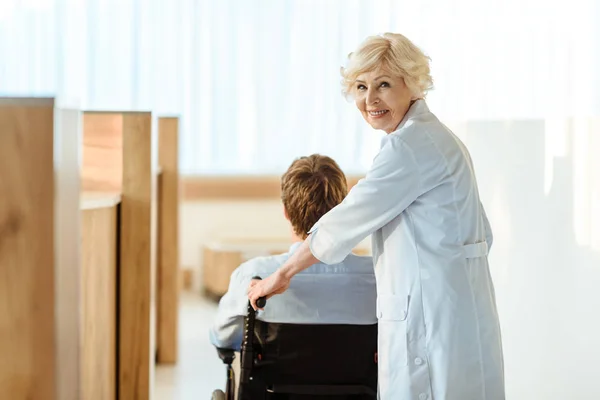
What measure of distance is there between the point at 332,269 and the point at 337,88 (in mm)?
4264

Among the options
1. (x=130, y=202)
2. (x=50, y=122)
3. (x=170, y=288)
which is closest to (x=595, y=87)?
(x=170, y=288)

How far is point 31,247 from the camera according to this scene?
4.44 feet

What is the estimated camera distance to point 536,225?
2.97m

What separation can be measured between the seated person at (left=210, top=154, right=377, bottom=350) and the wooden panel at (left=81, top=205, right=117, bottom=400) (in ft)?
1.33

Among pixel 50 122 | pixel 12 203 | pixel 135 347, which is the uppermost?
pixel 50 122

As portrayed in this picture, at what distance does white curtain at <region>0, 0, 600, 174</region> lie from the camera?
6191 millimetres

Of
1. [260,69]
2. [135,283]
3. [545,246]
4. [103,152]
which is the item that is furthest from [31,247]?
[260,69]

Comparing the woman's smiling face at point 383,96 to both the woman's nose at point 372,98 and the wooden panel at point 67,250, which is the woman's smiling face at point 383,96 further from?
the wooden panel at point 67,250

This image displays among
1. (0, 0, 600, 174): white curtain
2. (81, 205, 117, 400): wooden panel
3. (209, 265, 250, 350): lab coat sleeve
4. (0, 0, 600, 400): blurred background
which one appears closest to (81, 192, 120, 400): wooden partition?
(81, 205, 117, 400): wooden panel

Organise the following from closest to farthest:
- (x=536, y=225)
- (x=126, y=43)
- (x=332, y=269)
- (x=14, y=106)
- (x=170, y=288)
Result: (x=14, y=106)
(x=332, y=269)
(x=536, y=225)
(x=170, y=288)
(x=126, y=43)

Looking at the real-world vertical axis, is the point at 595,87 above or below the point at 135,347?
above

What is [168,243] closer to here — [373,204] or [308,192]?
[308,192]

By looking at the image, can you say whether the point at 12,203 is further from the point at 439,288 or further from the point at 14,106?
the point at 439,288

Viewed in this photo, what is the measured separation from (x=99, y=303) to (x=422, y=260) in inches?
41.8
